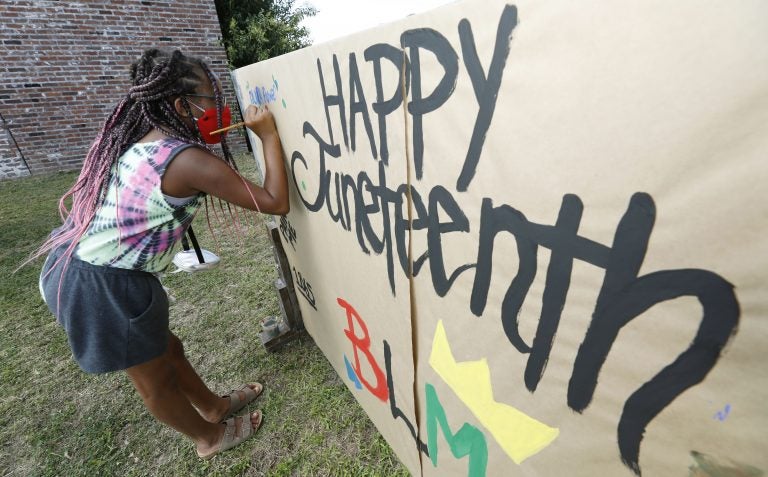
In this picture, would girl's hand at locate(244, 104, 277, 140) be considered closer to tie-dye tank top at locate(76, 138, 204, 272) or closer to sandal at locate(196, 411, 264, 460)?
tie-dye tank top at locate(76, 138, 204, 272)

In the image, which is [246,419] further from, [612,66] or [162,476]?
[612,66]

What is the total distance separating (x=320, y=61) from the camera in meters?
1.14

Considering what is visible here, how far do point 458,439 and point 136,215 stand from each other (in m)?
1.23

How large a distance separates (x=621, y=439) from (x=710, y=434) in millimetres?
150

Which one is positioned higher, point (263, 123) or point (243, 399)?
point (263, 123)

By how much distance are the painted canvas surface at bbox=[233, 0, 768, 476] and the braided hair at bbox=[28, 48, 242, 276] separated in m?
0.48

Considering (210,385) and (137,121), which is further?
(210,385)

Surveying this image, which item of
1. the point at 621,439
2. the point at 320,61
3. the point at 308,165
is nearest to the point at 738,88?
the point at 621,439

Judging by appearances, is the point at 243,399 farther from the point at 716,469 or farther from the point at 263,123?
the point at 716,469

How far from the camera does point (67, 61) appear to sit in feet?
19.0

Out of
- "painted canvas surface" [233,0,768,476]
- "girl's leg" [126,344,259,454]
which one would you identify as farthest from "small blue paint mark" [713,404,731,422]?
"girl's leg" [126,344,259,454]

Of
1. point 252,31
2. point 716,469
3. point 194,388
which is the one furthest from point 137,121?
point 252,31

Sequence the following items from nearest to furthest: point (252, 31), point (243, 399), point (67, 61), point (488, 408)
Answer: point (488, 408) → point (243, 399) → point (67, 61) → point (252, 31)

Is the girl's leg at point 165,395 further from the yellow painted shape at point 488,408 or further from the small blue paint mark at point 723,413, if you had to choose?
the small blue paint mark at point 723,413
